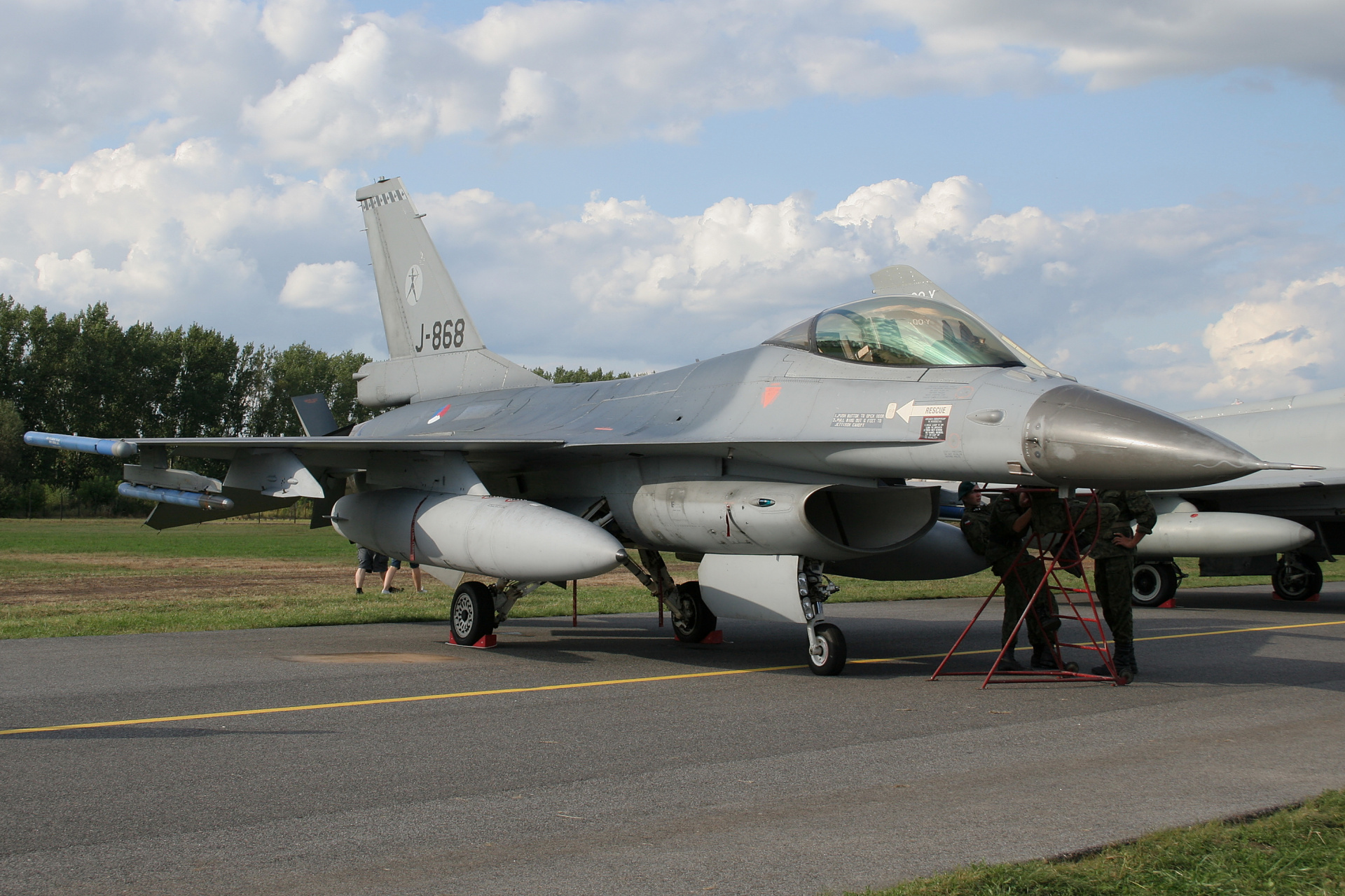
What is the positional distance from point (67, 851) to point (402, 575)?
723 inches

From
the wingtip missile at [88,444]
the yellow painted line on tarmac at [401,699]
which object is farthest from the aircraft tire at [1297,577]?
the wingtip missile at [88,444]

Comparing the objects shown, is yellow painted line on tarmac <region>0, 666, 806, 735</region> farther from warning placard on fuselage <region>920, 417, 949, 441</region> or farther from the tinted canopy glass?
the tinted canopy glass

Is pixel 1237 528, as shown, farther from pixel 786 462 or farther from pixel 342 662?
pixel 342 662

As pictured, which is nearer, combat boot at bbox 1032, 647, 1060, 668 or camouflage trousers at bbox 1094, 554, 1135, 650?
camouflage trousers at bbox 1094, 554, 1135, 650

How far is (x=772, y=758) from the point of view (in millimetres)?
5566

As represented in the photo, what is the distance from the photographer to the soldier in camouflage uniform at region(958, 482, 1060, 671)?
8.84 meters

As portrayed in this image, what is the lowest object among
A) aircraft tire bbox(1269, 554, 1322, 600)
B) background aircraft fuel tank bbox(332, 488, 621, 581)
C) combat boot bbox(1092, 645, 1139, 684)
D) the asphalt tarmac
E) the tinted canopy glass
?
the asphalt tarmac

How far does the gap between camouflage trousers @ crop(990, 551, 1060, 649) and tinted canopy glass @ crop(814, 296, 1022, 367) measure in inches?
74.0

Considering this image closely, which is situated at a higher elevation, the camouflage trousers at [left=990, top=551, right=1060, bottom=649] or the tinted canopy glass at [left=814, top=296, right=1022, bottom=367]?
the tinted canopy glass at [left=814, top=296, right=1022, bottom=367]

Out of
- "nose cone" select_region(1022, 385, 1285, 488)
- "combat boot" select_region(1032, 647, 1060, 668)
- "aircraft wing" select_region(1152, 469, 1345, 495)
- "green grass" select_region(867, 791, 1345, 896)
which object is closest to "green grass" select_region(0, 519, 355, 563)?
"aircraft wing" select_region(1152, 469, 1345, 495)

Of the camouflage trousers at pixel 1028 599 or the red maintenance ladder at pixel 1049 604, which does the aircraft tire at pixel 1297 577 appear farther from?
the camouflage trousers at pixel 1028 599

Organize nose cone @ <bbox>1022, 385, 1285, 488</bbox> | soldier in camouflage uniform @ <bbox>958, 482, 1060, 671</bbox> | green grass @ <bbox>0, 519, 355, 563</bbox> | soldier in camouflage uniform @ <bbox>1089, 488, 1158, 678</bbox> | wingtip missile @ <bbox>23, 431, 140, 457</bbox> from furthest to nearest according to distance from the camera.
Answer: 1. green grass @ <bbox>0, 519, 355, 563</bbox>
2. wingtip missile @ <bbox>23, 431, 140, 457</bbox>
3. soldier in camouflage uniform @ <bbox>958, 482, 1060, 671</bbox>
4. soldier in camouflage uniform @ <bbox>1089, 488, 1158, 678</bbox>
5. nose cone @ <bbox>1022, 385, 1285, 488</bbox>

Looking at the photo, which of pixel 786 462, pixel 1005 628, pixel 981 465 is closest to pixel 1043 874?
pixel 981 465

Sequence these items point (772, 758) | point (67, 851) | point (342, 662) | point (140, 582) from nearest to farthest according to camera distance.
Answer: point (67, 851)
point (772, 758)
point (342, 662)
point (140, 582)
